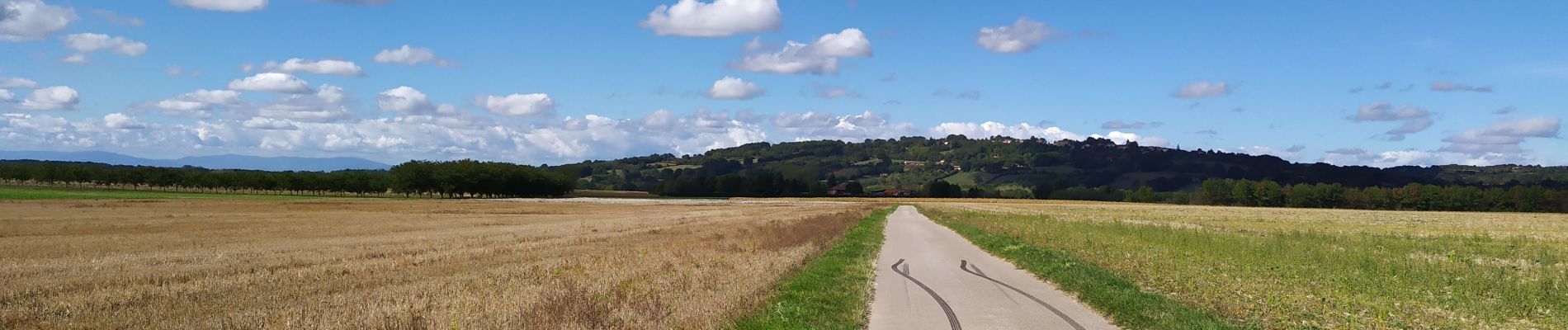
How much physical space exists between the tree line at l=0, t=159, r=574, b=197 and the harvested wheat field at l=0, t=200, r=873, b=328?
394ft

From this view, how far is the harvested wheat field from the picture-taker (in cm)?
1168

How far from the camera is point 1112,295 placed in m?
14.4

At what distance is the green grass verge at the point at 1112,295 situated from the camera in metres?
11.5

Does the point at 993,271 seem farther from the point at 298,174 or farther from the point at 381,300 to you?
the point at 298,174

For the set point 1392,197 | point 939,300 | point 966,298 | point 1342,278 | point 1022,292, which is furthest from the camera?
point 1392,197

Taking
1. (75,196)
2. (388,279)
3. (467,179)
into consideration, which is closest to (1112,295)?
(388,279)

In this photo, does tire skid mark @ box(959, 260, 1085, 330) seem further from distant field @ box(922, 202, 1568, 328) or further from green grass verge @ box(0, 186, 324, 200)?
green grass verge @ box(0, 186, 324, 200)

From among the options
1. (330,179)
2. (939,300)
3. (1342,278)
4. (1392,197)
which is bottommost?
(939,300)

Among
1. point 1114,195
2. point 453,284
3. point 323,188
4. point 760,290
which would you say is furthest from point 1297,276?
point 1114,195

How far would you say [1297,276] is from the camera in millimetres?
17016

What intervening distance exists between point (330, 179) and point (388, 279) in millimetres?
159959

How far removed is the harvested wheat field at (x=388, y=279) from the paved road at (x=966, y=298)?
6.77ft

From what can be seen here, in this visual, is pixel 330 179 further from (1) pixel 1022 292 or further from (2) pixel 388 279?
(1) pixel 1022 292

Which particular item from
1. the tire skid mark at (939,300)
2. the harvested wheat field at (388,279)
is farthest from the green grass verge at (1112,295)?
the harvested wheat field at (388,279)
